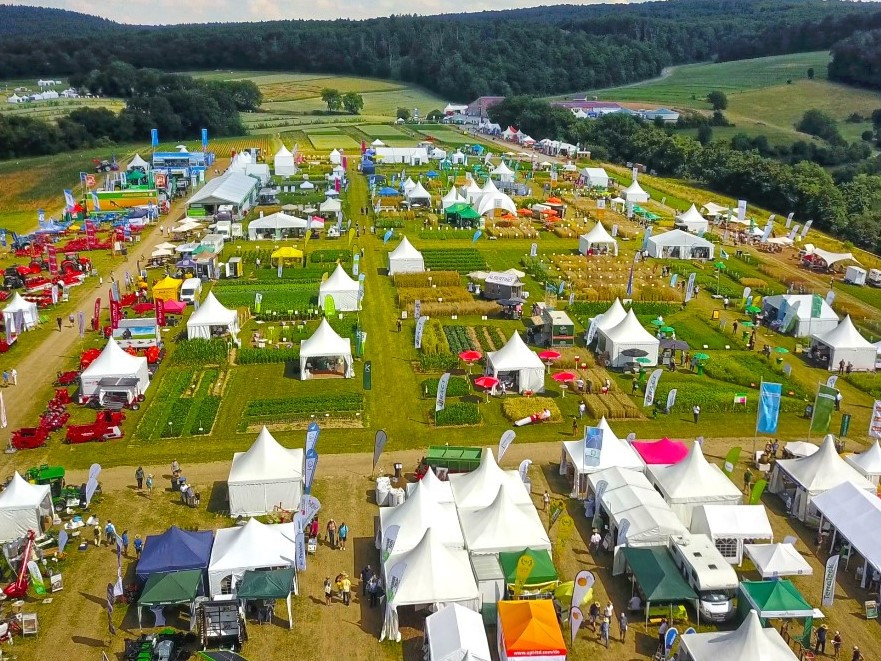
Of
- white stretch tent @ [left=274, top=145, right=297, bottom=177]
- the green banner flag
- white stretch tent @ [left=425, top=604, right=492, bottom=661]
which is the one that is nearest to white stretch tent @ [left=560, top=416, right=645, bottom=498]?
the green banner flag

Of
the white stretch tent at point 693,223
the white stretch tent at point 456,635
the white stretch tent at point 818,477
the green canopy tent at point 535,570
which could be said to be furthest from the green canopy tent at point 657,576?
the white stretch tent at point 693,223

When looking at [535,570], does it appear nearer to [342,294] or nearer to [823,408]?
[823,408]

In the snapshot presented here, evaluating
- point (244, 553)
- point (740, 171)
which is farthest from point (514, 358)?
point (740, 171)

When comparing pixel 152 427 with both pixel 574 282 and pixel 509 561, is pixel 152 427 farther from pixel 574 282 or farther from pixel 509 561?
pixel 574 282

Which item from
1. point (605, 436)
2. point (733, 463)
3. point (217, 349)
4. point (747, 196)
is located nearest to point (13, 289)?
point (217, 349)

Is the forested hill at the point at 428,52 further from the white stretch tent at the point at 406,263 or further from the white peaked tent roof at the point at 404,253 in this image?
the white stretch tent at the point at 406,263
